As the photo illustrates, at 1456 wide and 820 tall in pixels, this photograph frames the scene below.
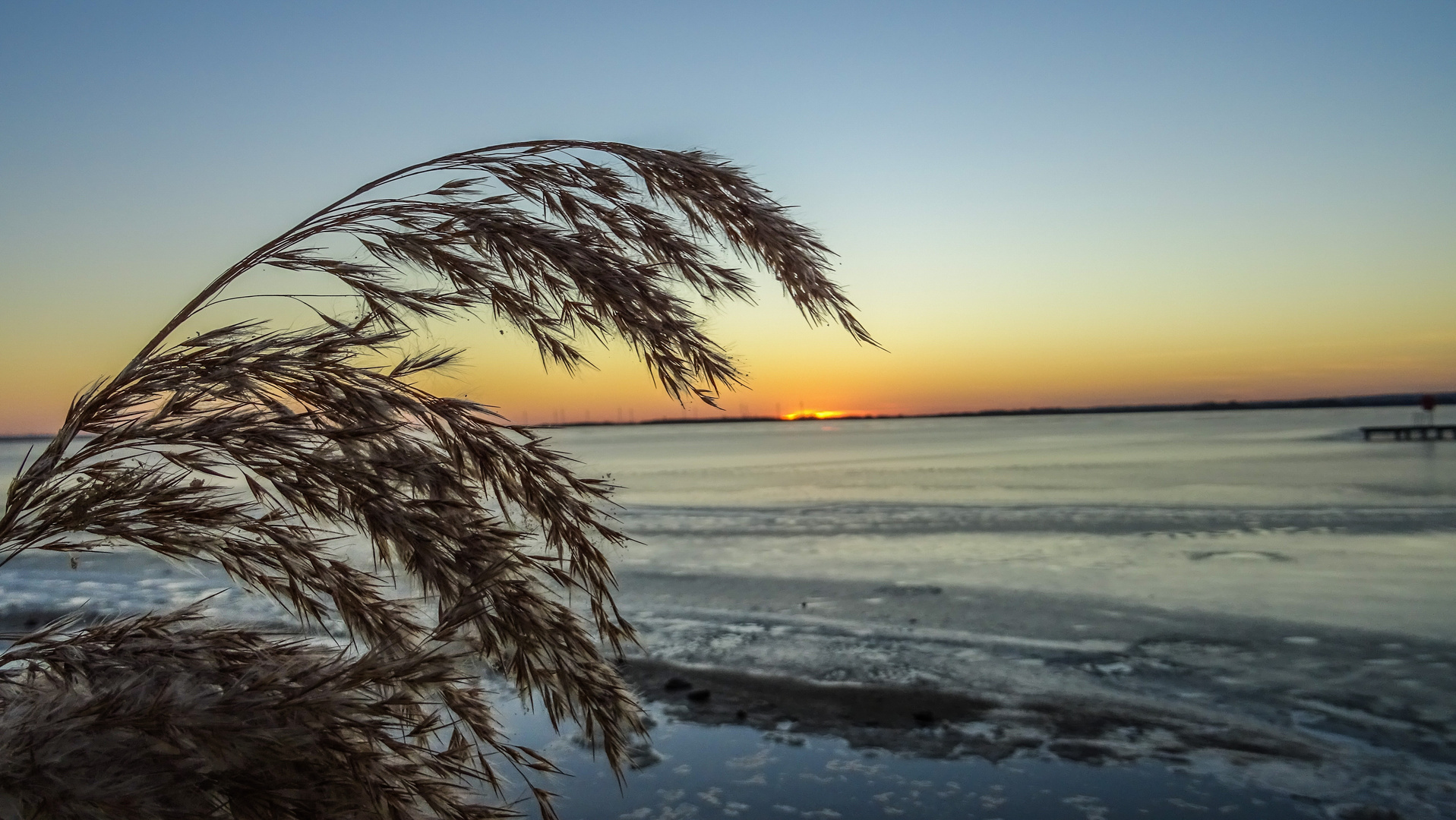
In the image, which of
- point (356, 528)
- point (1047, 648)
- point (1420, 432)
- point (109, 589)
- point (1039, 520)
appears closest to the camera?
point (356, 528)

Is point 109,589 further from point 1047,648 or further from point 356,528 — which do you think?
point 356,528

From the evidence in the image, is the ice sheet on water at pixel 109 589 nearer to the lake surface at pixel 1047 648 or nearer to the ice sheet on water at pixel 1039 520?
the lake surface at pixel 1047 648

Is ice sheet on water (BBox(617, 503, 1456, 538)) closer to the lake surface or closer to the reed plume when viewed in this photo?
the lake surface

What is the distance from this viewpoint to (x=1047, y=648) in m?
8.88

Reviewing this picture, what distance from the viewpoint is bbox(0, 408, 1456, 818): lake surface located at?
223 inches

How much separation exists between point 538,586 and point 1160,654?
320 inches

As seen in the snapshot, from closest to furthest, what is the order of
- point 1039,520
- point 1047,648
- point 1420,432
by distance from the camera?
point 1047,648, point 1039,520, point 1420,432

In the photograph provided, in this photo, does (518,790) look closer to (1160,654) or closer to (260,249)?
(260,249)

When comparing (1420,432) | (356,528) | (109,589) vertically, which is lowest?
(109,589)

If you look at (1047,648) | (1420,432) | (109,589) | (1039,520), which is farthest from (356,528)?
(1420,432)

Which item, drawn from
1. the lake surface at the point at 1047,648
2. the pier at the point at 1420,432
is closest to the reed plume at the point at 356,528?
the lake surface at the point at 1047,648

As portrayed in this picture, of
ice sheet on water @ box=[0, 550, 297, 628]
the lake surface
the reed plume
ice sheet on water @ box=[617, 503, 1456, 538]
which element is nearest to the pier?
the lake surface

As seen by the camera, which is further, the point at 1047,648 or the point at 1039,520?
the point at 1039,520

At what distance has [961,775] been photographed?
5.77 m
